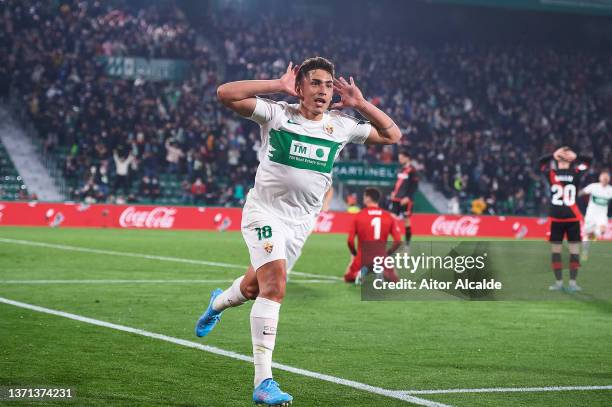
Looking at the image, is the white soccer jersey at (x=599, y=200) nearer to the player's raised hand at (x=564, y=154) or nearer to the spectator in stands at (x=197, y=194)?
the player's raised hand at (x=564, y=154)

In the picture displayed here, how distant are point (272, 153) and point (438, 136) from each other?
3572 centimetres

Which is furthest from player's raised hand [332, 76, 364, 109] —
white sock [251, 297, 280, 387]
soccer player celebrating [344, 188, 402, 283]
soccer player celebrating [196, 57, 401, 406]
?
soccer player celebrating [344, 188, 402, 283]

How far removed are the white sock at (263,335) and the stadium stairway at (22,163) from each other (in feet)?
91.4

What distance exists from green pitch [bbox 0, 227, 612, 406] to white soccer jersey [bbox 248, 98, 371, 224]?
4.43ft

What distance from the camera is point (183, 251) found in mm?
22375

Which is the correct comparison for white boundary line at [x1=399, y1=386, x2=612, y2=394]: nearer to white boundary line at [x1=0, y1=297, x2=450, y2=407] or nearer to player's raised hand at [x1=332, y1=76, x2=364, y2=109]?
white boundary line at [x1=0, y1=297, x2=450, y2=407]

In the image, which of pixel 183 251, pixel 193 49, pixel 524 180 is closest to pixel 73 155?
pixel 193 49

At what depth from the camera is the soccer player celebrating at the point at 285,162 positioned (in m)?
6.89

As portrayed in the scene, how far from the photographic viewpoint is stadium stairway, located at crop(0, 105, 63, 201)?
33.9m

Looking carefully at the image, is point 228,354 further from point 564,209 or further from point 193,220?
point 193,220

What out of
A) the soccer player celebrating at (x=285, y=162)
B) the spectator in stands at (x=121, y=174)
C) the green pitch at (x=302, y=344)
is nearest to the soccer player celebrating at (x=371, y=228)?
the green pitch at (x=302, y=344)

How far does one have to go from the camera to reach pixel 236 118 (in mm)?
39219

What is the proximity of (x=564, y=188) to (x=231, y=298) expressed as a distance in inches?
354

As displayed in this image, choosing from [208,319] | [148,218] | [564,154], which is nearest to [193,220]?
[148,218]
